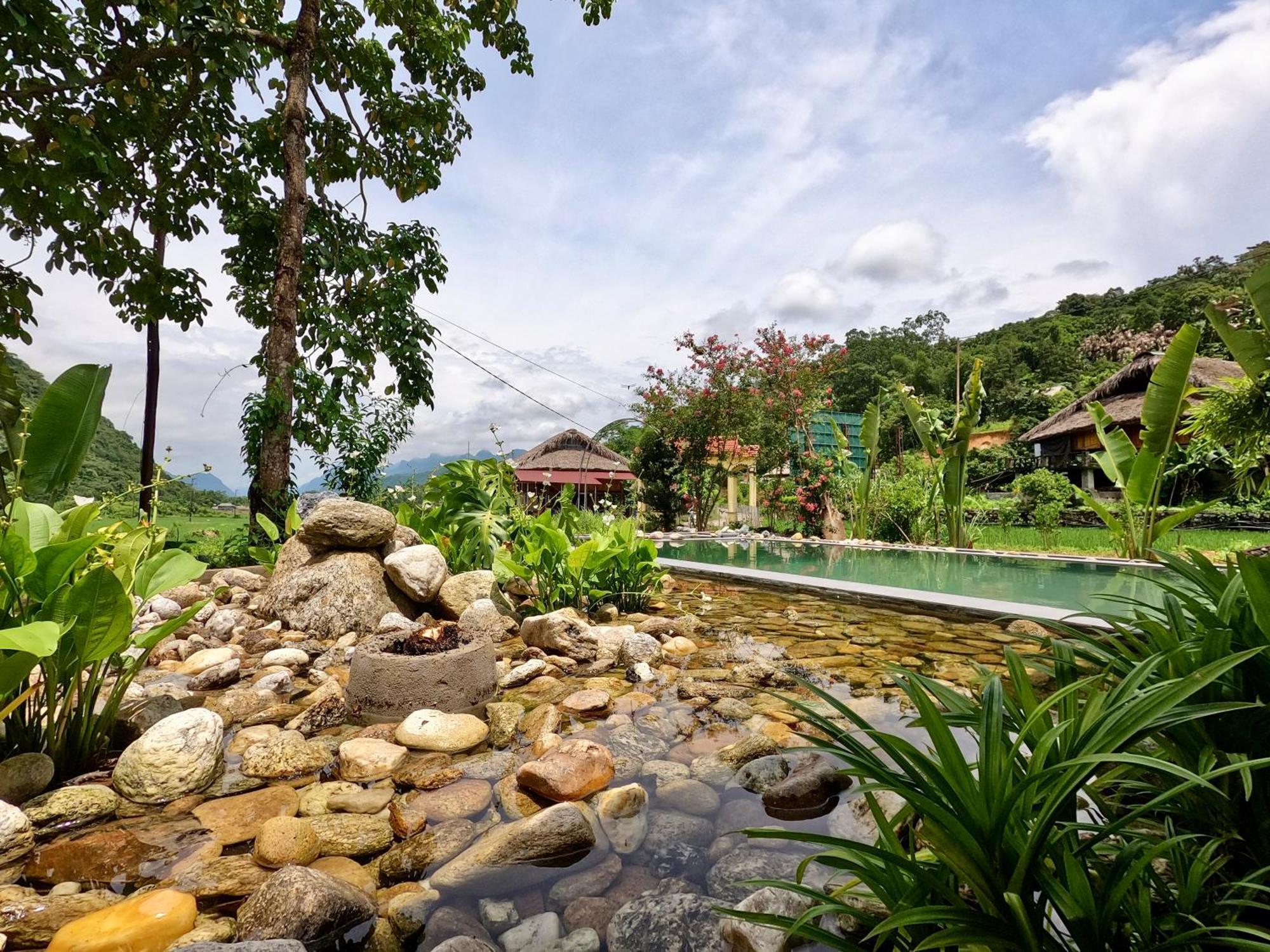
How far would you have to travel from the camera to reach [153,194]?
695 centimetres

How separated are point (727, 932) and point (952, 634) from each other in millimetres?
3306

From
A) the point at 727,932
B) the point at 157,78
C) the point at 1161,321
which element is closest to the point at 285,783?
the point at 727,932

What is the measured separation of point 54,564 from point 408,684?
4.42 feet

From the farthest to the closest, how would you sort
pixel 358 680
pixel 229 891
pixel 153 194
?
pixel 153 194 → pixel 358 680 → pixel 229 891

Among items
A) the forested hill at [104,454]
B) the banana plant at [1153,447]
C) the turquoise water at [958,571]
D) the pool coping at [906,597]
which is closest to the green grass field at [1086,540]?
the banana plant at [1153,447]

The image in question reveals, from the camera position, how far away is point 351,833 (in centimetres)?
175

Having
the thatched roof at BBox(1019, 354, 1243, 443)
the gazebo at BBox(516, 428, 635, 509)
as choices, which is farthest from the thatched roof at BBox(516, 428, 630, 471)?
the thatched roof at BBox(1019, 354, 1243, 443)

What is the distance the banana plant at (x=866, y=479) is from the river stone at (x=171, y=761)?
11083mm

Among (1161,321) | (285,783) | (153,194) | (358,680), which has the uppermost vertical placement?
(1161,321)

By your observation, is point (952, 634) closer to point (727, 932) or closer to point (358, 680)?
point (727, 932)

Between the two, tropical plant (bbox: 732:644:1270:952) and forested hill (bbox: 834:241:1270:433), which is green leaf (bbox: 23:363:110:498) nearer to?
tropical plant (bbox: 732:644:1270:952)

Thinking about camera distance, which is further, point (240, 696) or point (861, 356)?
point (861, 356)

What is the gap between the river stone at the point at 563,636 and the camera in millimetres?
3527

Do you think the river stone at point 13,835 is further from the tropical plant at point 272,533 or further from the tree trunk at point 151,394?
the tree trunk at point 151,394
